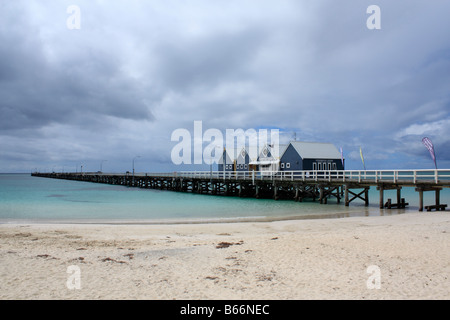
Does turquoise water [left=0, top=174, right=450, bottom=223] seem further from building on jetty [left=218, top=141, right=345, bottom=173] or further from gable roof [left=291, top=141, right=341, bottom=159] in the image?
gable roof [left=291, top=141, right=341, bottom=159]

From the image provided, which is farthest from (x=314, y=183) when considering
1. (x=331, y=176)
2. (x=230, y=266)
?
(x=230, y=266)

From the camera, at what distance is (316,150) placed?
127 feet

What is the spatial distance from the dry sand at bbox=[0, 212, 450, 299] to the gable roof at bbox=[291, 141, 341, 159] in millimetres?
26493

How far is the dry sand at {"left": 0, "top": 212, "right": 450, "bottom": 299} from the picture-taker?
554 cm

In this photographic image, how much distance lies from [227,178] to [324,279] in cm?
3222

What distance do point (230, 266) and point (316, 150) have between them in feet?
111

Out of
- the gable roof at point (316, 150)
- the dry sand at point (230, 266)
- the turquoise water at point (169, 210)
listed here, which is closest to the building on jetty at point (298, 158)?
the gable roof at point (316, 150)

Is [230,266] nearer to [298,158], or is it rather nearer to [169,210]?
[169,210]

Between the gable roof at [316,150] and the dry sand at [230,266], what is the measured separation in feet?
86.9

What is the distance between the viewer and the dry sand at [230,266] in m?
5.54

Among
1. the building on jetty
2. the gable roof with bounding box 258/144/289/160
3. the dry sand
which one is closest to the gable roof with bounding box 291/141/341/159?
the building on jetty

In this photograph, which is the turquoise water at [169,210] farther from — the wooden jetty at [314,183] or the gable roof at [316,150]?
the gable roof at [316,150]

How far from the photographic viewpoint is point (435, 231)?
1114cm

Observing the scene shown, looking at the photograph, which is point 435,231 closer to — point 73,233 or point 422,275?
point 422,275
